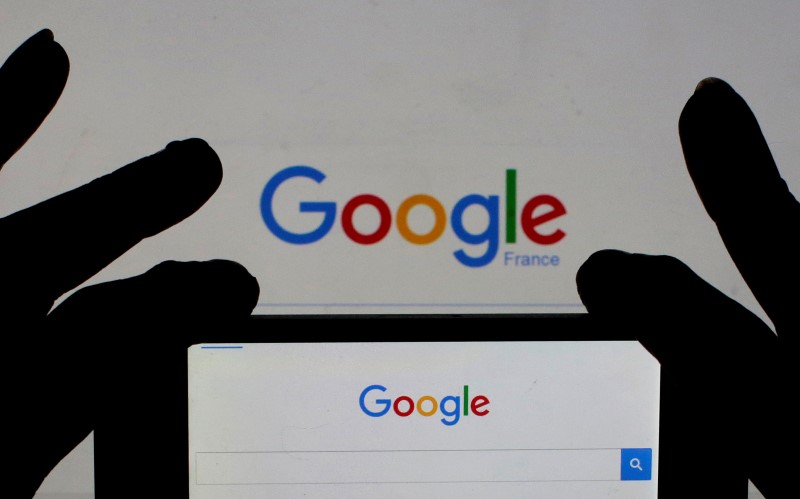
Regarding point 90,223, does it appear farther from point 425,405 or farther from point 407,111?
point 407,111

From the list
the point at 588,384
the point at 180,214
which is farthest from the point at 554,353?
the point at 180,214

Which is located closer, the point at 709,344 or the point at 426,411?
the point at 709,344

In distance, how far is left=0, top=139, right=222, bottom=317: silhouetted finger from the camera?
0.26 meters

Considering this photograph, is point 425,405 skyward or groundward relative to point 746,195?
groundward

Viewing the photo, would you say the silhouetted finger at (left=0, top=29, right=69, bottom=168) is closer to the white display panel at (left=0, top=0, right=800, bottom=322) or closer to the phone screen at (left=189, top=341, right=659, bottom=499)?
the phone screen at (left=189, top=341, right=659, bottom=499)

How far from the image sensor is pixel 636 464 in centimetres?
41

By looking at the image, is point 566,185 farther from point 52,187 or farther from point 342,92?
point 52,187

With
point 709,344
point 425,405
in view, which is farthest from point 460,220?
point 709,344

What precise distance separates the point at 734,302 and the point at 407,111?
37 cm

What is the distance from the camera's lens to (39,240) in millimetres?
266

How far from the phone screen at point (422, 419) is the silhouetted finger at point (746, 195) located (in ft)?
0.48

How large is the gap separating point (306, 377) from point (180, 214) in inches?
5.8

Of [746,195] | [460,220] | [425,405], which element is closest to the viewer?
[746,195]

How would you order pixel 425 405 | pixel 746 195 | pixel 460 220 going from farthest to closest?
pixel 460 220 < pixel 425 405 < pixel 746 195
